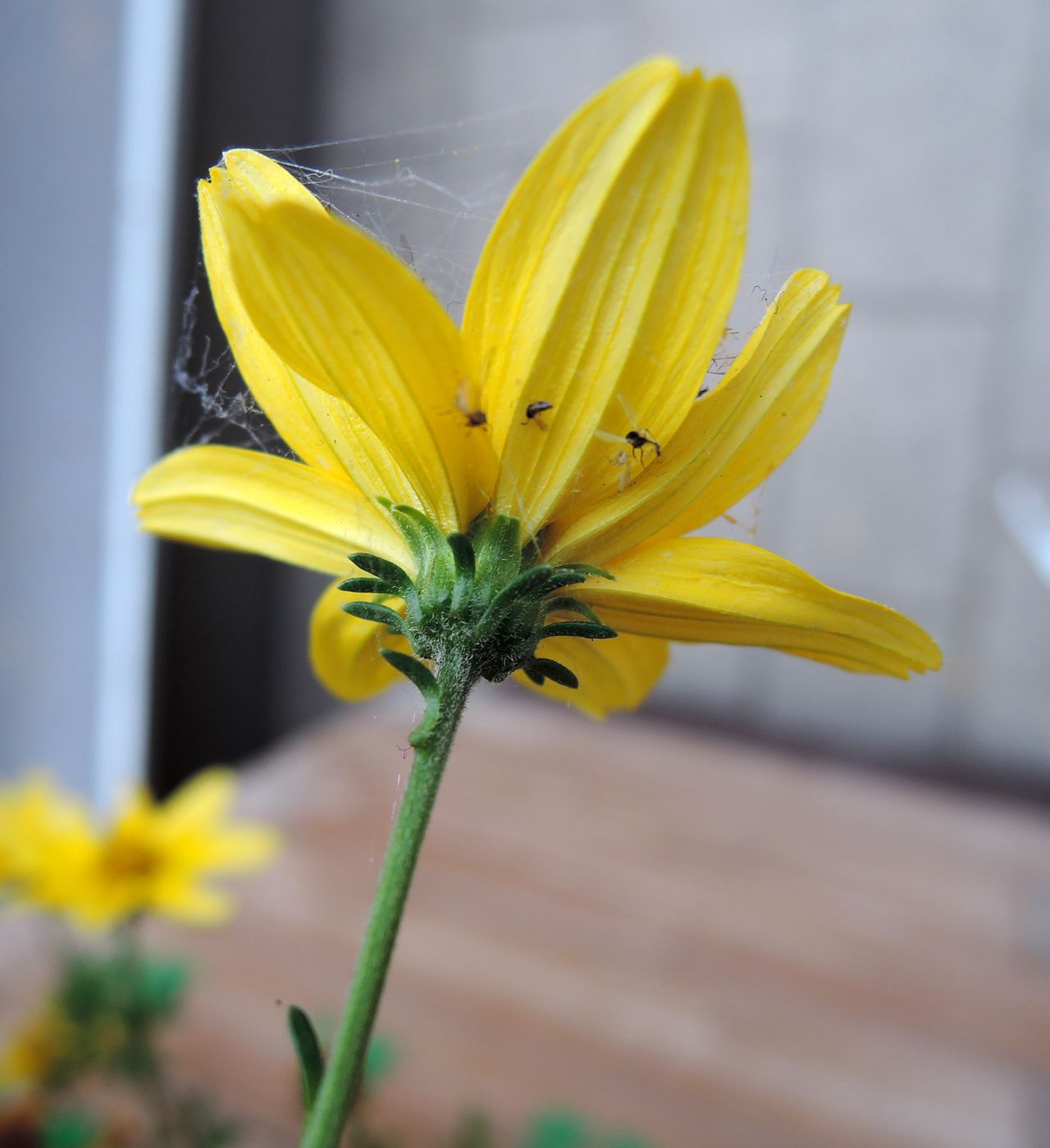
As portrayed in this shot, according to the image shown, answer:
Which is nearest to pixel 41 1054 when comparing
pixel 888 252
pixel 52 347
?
pixel 52 347

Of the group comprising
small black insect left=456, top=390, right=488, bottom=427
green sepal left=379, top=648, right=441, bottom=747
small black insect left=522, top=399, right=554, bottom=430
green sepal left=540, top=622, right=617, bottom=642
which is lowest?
green sepal left=379, top=648, right=441, bottom=747

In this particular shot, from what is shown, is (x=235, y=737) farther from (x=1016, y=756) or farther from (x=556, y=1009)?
(x=1016, y=756)

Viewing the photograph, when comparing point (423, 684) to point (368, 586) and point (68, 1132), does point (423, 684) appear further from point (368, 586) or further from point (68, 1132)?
point (68, 1132)

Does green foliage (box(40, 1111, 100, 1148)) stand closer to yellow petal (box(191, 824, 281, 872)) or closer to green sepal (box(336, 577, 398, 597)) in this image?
yellow petal (box(191, 824, 281, 872))

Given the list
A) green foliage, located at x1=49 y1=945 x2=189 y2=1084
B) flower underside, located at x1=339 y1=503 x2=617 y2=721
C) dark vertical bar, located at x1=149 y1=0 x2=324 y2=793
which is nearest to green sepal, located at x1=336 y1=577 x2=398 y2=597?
flower underside, located at x1=339 y1=503 x2=617 y2=721

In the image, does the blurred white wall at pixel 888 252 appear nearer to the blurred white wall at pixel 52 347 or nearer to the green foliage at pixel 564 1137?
the blurred white wall at pixel 52 347

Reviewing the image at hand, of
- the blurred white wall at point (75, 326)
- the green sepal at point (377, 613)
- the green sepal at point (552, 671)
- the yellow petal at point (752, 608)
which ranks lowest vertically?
the green sepal at point (552, 671)

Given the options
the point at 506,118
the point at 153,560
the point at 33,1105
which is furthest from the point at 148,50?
the point at 33,1105

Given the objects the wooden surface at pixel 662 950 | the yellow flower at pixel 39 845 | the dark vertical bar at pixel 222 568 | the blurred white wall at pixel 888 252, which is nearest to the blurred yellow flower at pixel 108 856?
the yellow flower at pixel 39 845
